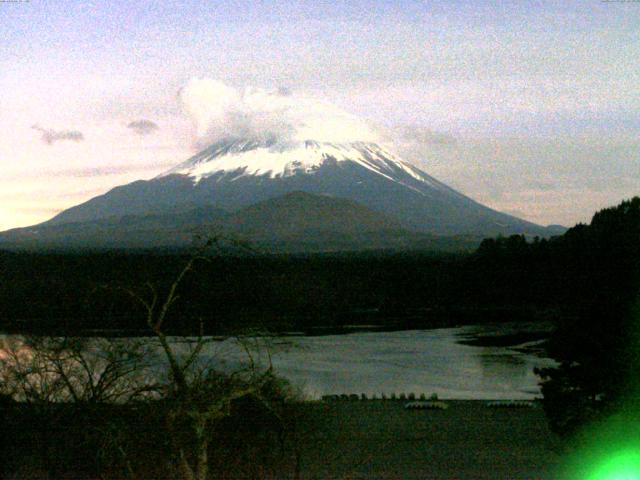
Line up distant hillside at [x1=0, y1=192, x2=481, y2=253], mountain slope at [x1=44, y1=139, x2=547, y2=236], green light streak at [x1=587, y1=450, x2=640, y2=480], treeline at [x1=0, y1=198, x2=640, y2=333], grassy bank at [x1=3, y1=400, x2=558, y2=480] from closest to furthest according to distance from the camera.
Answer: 1. green light streak at [x1=587, y1=450, x2=640, y2=480]
2. grassy bank at [x1=3, y1=400, x2=558, y2=480]
3. treeline at [x1=0, y1=198, x2=640, y2=333]
4. distant hillside at [x1=0, y1=192, x2=481, y2=253]
5. mountain slope at [x1=44, y1=139, x2=547, y2=236]

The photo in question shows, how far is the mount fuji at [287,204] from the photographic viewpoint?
4070 inches

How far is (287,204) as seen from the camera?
111m

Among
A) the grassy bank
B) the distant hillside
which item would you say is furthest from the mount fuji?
the grassy bank

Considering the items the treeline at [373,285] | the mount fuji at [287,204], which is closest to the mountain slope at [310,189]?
the mount fuji at [287,204]

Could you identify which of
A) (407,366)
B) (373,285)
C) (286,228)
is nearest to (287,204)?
(286,228)

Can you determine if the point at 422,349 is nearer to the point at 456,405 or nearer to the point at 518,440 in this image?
the point at 456,405

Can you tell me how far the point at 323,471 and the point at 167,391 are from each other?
4670 mm

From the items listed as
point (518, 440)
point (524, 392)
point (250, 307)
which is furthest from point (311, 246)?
point (518, 440)

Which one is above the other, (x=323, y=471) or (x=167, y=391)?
(x=167, y=391)

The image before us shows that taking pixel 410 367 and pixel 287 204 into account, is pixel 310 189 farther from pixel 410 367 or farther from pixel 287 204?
pixel 410 367

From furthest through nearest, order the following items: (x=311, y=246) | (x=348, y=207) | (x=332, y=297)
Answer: (x=348, y=207) → (x=311, y=246) → (x=332, y=297)

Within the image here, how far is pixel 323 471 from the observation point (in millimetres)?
8688

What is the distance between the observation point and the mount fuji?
339 feet

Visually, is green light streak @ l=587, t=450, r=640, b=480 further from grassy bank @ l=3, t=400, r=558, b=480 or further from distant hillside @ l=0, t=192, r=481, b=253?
distant hillside @ l=0, t=192, r=481, b=253
